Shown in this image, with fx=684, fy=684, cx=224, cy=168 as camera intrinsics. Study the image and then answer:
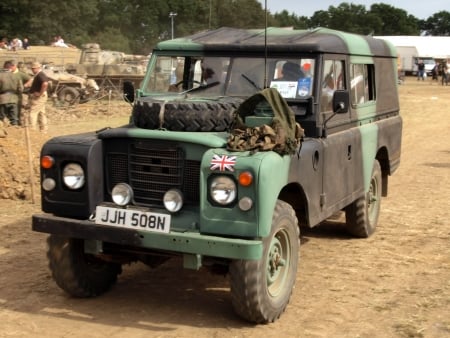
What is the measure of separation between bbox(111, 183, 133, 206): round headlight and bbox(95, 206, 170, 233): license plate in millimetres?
148

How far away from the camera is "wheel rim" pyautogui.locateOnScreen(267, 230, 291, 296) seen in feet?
16.3

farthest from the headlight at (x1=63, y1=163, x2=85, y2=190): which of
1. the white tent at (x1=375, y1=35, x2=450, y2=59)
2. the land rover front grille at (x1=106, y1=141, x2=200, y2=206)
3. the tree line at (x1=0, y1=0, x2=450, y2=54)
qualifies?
the white tent at (x1=375, y1=35, x2=450, y2=59)

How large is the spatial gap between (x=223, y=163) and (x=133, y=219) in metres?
0.79

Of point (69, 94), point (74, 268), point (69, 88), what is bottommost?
point (74, 268)

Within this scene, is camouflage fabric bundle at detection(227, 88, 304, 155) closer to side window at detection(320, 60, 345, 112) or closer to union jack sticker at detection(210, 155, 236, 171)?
union jack sticker at detection(210, 155, 236, 171)

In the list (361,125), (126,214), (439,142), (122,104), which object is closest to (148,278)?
(126,214)

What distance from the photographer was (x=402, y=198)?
9.70 m

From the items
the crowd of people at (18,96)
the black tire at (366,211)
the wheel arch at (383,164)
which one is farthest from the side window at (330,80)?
the crowd of people at (18,96)

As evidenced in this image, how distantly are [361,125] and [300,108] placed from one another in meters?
1.36

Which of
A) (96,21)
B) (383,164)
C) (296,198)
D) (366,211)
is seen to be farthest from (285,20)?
(96,21)

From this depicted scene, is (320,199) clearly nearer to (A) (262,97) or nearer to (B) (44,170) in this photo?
(A) (262,97)

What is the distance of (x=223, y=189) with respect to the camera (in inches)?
180

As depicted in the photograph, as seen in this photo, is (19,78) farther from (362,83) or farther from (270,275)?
(270,275)

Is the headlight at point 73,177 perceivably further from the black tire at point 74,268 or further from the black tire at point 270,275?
the black tire at point 270,275
